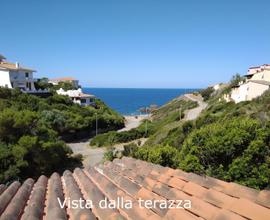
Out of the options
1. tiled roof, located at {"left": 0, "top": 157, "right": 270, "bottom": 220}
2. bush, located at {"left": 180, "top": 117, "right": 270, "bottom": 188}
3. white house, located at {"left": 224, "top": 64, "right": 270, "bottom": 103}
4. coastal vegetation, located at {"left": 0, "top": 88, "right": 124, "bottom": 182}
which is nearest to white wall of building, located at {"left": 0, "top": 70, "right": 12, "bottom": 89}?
coastal vegetation, located at {"left": 0, "top": 88, "right": 124, "bottom": 182}

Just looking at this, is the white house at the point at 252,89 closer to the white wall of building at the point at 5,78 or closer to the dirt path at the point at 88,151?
the dirt path at the point at 88,151

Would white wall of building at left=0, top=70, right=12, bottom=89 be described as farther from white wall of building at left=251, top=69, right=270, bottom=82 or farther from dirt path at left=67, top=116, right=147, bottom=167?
white wall of building at left=251, top=69, right=270, bottom=82

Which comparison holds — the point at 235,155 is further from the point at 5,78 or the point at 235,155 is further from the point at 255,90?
the point at 5,78

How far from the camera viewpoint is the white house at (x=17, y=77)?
173 ft

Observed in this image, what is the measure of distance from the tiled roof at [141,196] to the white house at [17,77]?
170 feet

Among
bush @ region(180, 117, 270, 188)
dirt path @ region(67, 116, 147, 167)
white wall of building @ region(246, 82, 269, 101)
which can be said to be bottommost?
dirt path @ region(67, 116, 147, 167)

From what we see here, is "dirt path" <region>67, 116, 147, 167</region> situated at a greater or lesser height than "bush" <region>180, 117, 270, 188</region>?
lesser

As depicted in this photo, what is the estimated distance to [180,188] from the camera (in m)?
3.45

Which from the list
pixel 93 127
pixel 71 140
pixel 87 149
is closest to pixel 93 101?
pixel 93 127

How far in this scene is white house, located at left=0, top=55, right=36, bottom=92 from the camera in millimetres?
52656

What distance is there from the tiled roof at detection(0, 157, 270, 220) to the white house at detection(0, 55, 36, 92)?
52.0 meters

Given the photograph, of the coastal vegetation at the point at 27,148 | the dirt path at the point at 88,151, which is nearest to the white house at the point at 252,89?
the dirt path at the point at 88,151

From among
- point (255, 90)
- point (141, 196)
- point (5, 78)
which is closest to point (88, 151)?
point (255, 90)

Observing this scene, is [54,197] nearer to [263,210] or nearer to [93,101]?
[263,210]
